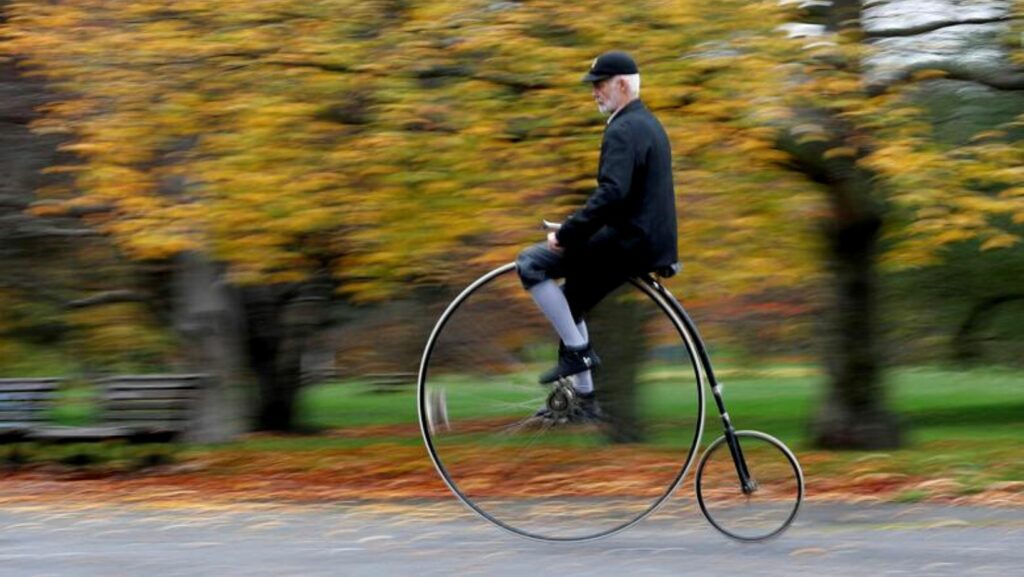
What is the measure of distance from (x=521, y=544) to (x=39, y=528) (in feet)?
8.89

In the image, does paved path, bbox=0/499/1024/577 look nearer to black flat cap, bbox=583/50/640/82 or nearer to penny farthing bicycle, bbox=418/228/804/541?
penny farthing bicycle, bbox=418/228/804/541

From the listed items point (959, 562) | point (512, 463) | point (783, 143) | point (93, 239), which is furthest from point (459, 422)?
point (93, 239)

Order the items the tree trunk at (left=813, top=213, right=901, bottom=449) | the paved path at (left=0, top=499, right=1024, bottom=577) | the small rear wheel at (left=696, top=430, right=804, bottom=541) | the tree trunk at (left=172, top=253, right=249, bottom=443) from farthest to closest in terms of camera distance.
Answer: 1. the tree trunk at (left=172, top=253, right=249, bottom=443)
2. the tree trunk at (left=813, top=213, right=901, bottom=449)
3. the small rear wheel at (left=696, top=430, right=804, bottom=541)
4. the paved path at (left=0, top=499, right=1024, bottom=577)

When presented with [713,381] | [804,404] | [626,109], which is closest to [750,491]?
[713,381]

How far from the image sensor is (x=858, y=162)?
11.3m

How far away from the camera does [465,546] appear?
24.9 ft

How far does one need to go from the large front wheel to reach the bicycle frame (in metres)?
0.03

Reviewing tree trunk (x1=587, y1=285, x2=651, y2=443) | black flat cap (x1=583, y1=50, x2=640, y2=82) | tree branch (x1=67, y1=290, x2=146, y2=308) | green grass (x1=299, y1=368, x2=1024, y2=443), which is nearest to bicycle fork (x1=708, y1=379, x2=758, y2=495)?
black flat cap (x1=583, y1=50, x2=640, y2=82)

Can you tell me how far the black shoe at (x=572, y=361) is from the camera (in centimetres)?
736

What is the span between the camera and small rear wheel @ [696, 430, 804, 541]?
7.48 metres

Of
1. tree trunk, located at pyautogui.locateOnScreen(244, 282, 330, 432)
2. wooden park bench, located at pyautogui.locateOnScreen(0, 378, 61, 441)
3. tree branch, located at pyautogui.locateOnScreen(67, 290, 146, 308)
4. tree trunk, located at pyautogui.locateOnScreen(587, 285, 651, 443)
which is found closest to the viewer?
tree trunk, located at pyautogui.locateOnScreen(587, 285, 651, 443)

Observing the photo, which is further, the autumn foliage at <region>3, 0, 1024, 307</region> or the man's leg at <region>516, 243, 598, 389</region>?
the autumn foliage at <region>3, 0, 1024, 307</region>

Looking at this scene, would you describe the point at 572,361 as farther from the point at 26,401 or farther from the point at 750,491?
the point at 26,401

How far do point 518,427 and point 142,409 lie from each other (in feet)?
19.5
